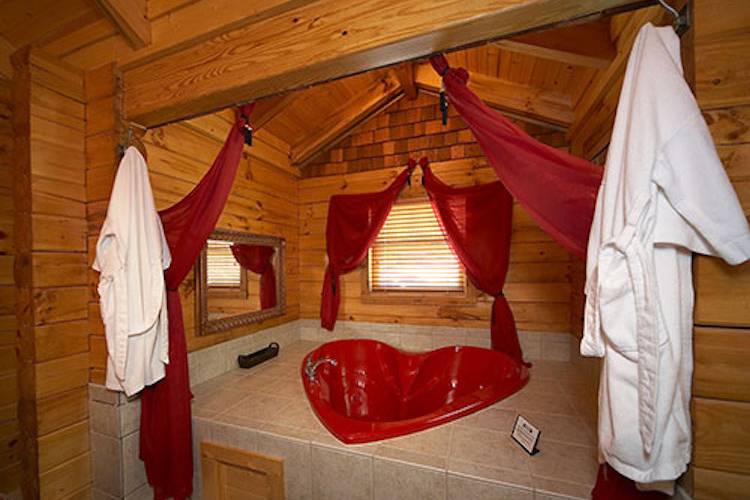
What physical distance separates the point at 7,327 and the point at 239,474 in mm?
1290

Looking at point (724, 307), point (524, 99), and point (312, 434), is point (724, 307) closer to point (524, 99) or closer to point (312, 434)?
point (312, 434)

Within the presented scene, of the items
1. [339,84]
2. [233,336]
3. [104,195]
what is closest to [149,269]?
[104,195]

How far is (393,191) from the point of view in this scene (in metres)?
2.33

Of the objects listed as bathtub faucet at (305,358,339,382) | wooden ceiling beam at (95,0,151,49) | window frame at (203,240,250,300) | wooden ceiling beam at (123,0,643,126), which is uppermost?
wooden ceiling beam at (95,0,151,49)

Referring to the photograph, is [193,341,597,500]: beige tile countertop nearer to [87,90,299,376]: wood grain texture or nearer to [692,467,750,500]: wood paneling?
[692,467,750,500]: wood paneling

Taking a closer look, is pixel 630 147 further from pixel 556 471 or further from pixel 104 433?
pixel 104 433

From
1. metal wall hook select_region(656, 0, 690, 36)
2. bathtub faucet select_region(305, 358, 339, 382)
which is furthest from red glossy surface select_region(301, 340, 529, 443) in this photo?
metal wall hook select_region(656, 0, 690, 36)

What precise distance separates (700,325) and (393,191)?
6.20 feet

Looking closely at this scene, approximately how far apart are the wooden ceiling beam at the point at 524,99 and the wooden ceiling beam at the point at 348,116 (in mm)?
350

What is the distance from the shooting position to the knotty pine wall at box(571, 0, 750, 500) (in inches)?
26.8

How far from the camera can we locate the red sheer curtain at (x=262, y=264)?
2201 mm

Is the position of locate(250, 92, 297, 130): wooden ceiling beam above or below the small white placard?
above

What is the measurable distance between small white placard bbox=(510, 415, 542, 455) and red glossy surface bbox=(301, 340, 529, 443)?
283 millimetres

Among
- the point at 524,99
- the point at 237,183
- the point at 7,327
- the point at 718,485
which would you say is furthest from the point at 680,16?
the point at 7,327
